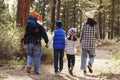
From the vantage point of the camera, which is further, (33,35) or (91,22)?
(91,22)

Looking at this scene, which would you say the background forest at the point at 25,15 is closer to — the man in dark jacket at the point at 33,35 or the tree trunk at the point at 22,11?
the tree trunk at the point at 22,11

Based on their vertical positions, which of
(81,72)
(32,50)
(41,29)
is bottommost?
(81,72)

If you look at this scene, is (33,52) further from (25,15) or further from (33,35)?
(25,15)

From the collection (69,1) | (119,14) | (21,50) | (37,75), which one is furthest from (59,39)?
(69,1)

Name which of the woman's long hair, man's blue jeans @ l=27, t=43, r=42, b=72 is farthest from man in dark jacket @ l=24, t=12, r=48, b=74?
the woman's long hair

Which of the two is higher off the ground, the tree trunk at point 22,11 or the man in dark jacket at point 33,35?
the tree trunk at point 22,11

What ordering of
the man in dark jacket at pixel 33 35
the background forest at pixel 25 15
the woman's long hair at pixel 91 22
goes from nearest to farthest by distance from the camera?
the man in dark jacket at pixel 33 35, the woman's long hair at pixel 91 22, the background forest at pixel 25 15

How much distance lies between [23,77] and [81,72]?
8.68 ft

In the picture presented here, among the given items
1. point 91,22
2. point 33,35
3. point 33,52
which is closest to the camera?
point 33,35

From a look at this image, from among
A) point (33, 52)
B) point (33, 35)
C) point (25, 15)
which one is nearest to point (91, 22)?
point (33, 35)

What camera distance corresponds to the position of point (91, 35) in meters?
11.0

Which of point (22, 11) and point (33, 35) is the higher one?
point (22, 11)

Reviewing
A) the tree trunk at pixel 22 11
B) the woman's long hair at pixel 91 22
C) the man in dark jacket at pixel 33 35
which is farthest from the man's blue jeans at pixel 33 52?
the tree trunk at pixel 22 11

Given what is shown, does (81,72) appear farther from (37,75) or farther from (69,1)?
(69,1)
